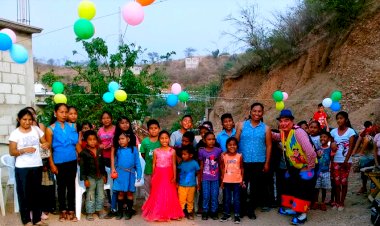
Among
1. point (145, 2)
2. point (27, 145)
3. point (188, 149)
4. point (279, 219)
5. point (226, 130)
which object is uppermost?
point (145, 2)

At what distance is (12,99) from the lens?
811 cm

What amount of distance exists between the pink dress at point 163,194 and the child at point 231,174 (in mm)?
655

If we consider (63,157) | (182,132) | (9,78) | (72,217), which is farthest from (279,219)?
(9,78)

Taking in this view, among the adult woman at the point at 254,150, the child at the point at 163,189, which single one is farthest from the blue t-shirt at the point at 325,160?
the child at the point at 163,189

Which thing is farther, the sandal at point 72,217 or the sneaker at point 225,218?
the sandal at point 72,217

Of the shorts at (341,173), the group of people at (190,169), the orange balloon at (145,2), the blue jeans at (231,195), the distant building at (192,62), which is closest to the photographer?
the group of people at (190,169)

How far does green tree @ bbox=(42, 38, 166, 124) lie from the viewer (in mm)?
12148

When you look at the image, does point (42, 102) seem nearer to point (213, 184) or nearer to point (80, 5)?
point (80, 5)

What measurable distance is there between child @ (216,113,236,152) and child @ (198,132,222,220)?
338mm

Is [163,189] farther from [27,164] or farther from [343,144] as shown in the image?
[343,144]

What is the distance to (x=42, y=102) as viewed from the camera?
13023 millimetres

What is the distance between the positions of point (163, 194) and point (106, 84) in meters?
7.57

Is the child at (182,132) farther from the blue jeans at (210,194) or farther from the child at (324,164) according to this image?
the child at (324,164)

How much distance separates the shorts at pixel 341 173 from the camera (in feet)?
18.5
